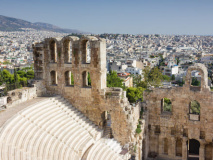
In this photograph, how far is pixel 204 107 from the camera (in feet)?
66.1

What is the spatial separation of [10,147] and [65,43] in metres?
10.6

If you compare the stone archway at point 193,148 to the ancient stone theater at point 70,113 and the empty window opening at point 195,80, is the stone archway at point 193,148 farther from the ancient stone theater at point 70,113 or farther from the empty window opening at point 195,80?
the empty window opening at point 195,80

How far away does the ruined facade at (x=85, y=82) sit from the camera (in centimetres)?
1931

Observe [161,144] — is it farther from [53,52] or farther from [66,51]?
[53,52]

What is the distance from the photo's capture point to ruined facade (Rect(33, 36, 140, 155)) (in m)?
19.3

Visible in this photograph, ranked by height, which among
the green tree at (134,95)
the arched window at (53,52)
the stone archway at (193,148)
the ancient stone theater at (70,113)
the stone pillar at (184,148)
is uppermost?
the arched window at (53,52)

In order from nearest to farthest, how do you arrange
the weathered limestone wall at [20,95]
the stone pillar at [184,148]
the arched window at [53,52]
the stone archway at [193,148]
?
the weathered limestone wall at [20,95] < the stone pillar at [184,148] < the arched window at [53,52] < the stone archway at [193,148]

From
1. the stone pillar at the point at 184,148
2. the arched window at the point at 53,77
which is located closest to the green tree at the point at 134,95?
the stone pillar at the point at 184,148

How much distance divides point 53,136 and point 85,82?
6.36m

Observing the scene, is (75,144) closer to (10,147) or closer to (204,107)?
(10,147)

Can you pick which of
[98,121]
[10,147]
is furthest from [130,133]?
[10,147]

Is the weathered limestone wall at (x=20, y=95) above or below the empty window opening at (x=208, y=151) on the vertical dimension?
above

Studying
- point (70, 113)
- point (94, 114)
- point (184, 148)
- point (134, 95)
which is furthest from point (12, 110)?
point (134, 95)

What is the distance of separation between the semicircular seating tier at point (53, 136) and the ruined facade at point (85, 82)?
3.10 ft
